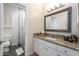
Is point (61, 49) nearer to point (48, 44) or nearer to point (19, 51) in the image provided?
point (48, 44)

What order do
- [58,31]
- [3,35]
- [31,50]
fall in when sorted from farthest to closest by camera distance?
[58,31] < [31,50] < [3,35]

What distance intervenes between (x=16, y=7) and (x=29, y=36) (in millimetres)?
506

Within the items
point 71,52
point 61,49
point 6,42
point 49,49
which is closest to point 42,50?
point 49,49

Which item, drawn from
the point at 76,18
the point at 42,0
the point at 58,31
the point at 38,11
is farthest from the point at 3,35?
the point at 76,18

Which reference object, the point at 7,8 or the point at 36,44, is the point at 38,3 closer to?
the point at 7,8

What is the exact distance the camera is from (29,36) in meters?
1.57

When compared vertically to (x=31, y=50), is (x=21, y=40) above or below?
above

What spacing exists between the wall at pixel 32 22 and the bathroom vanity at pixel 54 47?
98mm

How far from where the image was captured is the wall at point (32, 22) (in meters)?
1.54

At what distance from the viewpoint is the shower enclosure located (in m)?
1.45

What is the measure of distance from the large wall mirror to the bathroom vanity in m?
0.27

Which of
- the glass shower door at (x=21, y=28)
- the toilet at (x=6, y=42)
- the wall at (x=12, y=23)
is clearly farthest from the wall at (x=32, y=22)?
the toilet at (x=6, y=42)

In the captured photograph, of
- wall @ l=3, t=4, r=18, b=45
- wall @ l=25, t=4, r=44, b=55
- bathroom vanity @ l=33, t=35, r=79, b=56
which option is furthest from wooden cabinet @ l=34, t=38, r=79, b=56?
wall @ l=3, t=4, r=18, b=45

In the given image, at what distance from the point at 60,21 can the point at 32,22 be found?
51 cm
